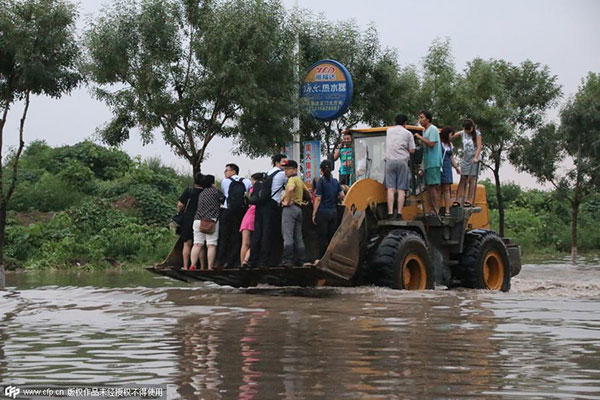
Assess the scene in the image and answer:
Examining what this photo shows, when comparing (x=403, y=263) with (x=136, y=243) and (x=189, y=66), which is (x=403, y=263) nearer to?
(x=189, y=66)

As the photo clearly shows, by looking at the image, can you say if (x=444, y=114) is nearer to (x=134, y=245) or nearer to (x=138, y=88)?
(x=134, y=245)

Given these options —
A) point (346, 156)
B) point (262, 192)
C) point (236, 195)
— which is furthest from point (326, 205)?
point (346, 156)

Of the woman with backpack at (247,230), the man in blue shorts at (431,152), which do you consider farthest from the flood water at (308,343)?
the man in blue shorts at (431,152)

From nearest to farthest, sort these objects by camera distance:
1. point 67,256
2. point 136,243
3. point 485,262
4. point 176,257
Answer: point 176,257
point 485,262
point 67,256
point 136,243

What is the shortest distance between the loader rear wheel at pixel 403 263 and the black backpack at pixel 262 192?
5.81 ft

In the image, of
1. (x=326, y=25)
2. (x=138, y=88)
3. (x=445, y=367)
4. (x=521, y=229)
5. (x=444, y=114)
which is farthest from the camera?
(x=521, y=229)

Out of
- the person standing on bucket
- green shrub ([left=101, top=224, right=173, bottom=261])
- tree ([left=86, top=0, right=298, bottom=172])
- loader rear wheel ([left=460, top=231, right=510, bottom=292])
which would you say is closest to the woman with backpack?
the person standing on bucket

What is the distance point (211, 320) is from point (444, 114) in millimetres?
26784

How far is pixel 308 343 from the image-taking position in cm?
998

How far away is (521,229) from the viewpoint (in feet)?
163

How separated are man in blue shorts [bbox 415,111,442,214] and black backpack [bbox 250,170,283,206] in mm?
2453

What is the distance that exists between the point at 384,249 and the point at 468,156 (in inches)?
118

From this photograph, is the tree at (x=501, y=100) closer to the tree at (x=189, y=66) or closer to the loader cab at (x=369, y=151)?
the tree at (x=189, y=66)

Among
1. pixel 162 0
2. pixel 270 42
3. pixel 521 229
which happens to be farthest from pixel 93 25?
pixel 521 229
